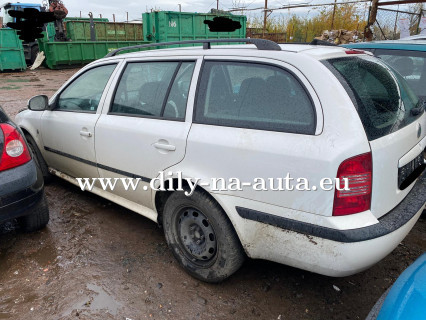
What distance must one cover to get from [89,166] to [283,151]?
2.09 metres

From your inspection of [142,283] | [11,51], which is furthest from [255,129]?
[11,51]

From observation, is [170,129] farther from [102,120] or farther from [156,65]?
[102,120]

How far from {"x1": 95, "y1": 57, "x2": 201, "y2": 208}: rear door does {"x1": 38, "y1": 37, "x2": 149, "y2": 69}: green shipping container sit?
13.7m

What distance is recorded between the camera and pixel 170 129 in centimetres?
246

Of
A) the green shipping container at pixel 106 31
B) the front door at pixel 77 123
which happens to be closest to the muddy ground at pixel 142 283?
the front door at pixel 77 123

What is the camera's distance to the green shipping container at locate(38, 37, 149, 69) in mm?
15789

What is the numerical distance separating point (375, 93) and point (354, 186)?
2.24 feet

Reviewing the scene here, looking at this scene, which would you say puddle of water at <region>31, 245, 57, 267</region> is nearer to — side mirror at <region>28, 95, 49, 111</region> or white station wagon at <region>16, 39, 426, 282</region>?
white station wagon at <region>16, 39, 426, 282</region>

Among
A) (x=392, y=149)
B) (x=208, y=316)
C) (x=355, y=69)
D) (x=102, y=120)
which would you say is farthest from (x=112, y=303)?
(x=355, y=69)

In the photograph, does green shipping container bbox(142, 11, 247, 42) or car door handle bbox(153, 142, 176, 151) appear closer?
car door handle bbox(153, 142, 176, 151)

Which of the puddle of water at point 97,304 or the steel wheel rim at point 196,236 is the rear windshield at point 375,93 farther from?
the puddle of water at point 97,304

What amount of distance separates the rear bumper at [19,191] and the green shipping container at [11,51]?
50.5 feet

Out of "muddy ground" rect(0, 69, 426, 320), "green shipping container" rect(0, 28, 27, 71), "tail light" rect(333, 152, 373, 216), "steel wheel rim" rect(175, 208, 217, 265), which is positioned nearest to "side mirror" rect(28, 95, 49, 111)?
"muddy ground" rect(0, 69, 426, 320)

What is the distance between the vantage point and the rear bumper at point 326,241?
1.81 meters
